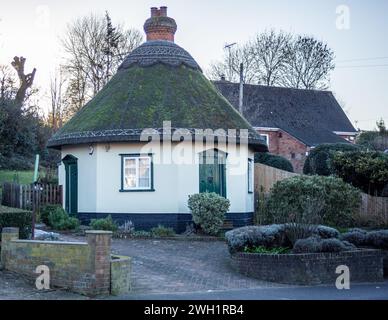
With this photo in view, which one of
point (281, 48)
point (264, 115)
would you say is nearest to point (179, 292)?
point (264, 115)

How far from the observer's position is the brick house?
46469 millimetres

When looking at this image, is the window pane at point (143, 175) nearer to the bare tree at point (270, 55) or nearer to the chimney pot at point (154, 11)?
the chimney pot at point (154, 11)

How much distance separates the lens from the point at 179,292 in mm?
13750

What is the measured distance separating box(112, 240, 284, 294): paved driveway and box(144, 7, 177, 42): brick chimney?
400 inches

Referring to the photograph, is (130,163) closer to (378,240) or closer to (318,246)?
(318,246)

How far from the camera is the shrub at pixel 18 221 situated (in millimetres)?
16641

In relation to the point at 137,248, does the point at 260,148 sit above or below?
above

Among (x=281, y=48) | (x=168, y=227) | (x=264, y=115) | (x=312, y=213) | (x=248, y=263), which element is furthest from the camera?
(x=281, y=48)

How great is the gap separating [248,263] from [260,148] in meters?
11.4

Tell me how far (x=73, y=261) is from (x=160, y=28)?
16.2 meters

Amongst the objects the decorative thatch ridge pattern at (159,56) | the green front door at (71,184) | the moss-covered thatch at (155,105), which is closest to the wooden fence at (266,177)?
the moss-covered thatch at (155,105)

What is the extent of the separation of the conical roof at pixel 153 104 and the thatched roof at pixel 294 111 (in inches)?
790

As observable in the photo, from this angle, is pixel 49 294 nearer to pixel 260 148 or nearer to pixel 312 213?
pixel 312 213
